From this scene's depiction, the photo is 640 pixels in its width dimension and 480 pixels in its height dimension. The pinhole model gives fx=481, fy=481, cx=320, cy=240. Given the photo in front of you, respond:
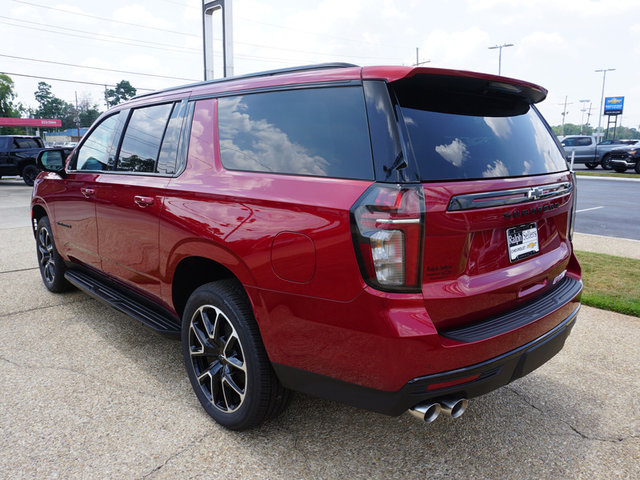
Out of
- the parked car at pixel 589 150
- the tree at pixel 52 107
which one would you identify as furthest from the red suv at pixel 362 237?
the tree at pixel 52 107

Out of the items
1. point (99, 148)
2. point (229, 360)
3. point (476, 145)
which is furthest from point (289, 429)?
point (99, 148)

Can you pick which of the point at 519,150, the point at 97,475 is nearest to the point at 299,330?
the point at 97,475

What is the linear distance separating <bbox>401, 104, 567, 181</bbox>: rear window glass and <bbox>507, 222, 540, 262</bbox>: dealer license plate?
0.26 m

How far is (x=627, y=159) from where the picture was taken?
25016mm

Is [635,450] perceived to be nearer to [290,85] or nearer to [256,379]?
[256,379]

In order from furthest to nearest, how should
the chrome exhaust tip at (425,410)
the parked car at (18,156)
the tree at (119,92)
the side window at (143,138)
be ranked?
the tree at (119,92) < the parked car at (18,156) < the side window at (143,138) < the chrome exhaust tip at (425,410)

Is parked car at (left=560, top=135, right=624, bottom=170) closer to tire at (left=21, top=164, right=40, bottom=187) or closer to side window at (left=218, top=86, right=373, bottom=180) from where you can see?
tire at (left=21, top=164, right=40, bottom=187)

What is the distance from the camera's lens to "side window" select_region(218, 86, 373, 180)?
81.6 inches

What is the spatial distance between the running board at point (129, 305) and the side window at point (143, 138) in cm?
95

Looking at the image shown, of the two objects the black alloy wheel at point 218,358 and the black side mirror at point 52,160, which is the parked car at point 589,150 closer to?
the black side mirror at point 52,160

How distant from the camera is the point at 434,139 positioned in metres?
2.07

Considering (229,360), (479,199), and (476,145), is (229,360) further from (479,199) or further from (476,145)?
(476,145)

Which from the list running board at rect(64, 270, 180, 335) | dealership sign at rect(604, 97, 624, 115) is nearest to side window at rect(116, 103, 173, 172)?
running board at rect(64, 270, 180, 335)

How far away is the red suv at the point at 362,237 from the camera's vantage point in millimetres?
1918
